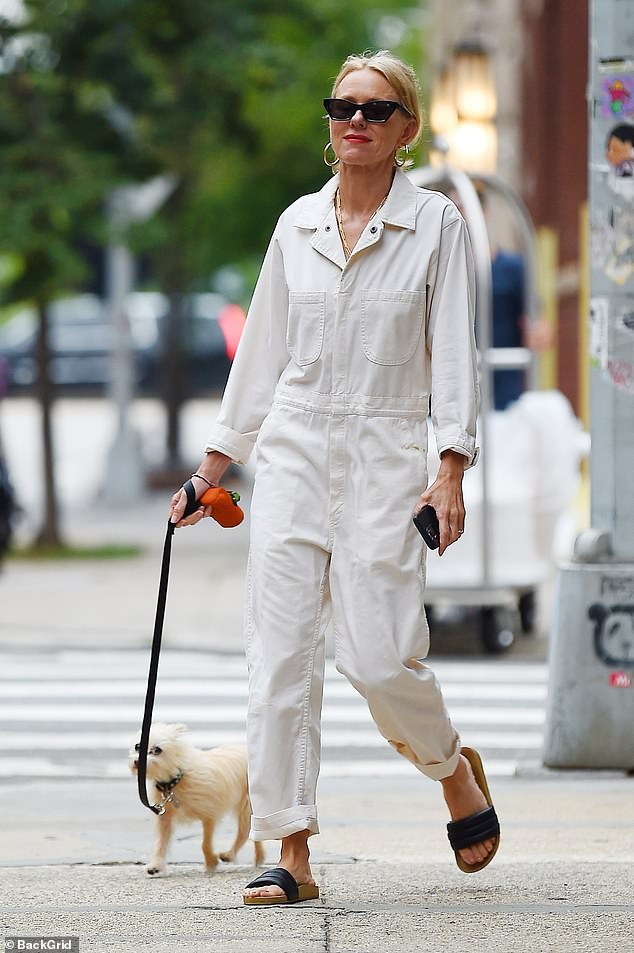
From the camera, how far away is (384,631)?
4574 millimetres

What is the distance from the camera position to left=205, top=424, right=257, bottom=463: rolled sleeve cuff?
485 cm

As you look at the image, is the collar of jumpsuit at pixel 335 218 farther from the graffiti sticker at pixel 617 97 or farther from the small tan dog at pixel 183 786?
the graffiti sticker at pixel 617 97

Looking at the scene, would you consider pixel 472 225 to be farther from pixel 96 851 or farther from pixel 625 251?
pixel 96 851

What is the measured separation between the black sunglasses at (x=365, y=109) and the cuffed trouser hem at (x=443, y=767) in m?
1.61

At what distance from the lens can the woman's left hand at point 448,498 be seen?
455 cm

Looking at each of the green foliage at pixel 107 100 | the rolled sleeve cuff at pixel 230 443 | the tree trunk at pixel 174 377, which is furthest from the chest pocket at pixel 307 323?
the tree trunk at pixel 174 377

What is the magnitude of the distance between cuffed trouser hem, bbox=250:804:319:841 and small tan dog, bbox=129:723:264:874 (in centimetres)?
54

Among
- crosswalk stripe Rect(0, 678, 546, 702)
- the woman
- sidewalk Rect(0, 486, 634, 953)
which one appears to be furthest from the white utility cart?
the woman

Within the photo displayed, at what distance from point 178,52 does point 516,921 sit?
13.4 m

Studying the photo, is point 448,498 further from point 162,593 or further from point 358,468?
point 162,593

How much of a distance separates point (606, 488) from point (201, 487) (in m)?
2.43

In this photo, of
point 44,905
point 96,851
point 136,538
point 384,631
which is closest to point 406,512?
point 384,631

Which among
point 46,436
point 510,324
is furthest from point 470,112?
point 46,436

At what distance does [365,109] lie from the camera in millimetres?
4707
